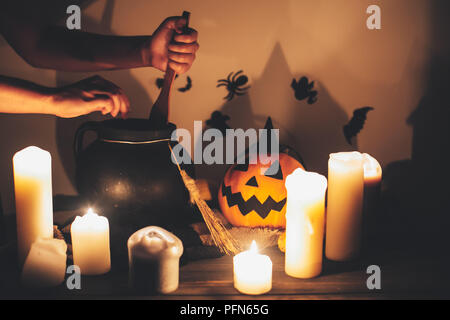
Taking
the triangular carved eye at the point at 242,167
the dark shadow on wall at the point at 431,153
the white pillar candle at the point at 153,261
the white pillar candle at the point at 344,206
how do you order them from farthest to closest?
the dark shadow on wall at the point at 431,153 → the triangular carved eye at the point at 242,167 → the white pillar candle at the point at 344,206 → the white pillar candle at the point at 153,261

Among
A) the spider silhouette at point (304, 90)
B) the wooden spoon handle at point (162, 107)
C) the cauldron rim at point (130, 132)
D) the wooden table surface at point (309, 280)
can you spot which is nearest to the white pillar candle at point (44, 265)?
the wooden table surface at point (309, 280)

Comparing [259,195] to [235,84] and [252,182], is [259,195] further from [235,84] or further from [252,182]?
[235,84]

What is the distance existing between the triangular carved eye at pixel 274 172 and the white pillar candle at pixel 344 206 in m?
0.19

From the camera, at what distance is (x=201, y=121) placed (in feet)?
5.06

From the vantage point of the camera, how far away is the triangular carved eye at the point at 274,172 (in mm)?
1281

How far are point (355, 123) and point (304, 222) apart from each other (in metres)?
0.61

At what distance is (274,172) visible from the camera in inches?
50.6

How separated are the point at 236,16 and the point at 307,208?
0.72m

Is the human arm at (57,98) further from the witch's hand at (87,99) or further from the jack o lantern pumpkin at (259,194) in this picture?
the jack o lantern pumpkin at (259,194)

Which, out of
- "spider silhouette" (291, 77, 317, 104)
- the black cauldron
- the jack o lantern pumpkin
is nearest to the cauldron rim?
the black cauldron

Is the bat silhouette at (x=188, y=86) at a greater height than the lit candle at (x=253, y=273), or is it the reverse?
the bat silhouette at (x=188, y=86)

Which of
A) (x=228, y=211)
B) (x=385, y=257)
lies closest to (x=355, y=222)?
(x=385, y=257)

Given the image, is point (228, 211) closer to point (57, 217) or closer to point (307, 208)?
point (307, 208)

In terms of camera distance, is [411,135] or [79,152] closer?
[79,152]
